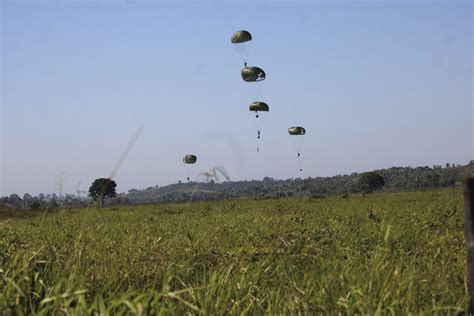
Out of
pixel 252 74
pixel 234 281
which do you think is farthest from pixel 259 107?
pixel 234 281

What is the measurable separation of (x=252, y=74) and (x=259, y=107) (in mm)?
8698

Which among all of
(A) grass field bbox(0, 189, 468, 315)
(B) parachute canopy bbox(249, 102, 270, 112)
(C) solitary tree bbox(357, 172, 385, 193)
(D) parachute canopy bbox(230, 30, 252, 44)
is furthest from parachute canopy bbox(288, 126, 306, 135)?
(C) solitary tree bbox(357, 172, 385, 193)

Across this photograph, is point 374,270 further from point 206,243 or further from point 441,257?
point 206,243

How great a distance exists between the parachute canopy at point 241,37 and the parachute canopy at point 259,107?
7.74 meters

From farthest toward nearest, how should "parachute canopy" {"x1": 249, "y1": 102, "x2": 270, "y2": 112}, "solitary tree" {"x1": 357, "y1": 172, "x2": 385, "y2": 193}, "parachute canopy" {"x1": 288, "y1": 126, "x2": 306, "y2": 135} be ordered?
"solitary tree" {"x1": 357, "y1": 172, "x2": 385, "y2": 193}
"parachute canopy" {"x1": 288, "y1": 126, "x2": 306, "y2": 135}
"parachute canopy" {"x1": 249, "y1": 102, "x2": 270, "y2": 112}

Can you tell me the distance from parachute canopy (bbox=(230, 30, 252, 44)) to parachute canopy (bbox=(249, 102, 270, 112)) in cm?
774

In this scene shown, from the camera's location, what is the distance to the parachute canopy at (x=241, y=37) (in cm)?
3659

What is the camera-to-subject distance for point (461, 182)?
4680 millimetres

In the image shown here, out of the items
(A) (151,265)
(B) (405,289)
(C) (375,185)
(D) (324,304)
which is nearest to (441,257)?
(B) (405,289)

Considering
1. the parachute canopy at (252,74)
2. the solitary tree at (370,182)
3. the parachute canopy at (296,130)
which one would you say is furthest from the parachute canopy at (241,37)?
the solitary tree at (370,182)

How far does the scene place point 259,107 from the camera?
45188 mm

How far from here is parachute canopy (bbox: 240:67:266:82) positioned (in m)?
35.9

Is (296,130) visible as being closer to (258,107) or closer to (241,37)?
(258,107)

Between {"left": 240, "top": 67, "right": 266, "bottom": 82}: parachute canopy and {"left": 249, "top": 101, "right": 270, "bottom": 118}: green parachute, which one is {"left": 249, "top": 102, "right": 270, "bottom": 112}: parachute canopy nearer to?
{"left": 249, "top": 101, "right": 270, "bottom": 118}: green parachute
